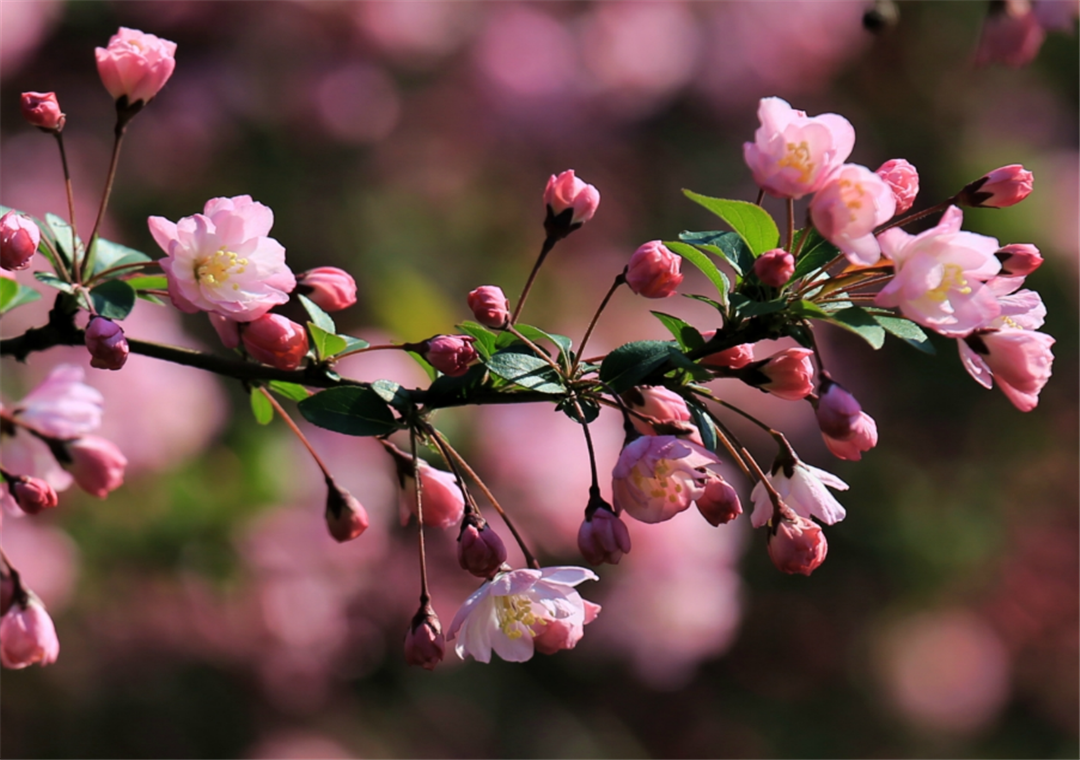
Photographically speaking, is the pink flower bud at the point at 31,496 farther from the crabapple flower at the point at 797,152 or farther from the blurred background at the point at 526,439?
the blurred background at the point at 526,439

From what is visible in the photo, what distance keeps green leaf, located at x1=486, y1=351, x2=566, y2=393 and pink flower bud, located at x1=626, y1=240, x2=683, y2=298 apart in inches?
3.3

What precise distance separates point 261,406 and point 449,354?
0.72 ft

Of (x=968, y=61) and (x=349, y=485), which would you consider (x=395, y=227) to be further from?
(x=968, y=61)

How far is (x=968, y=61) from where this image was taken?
9.71 ft

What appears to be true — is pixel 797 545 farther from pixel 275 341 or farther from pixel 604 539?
pixel 275 341

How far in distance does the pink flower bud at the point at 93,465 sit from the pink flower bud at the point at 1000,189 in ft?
2.07

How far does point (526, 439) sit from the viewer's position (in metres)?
1.91

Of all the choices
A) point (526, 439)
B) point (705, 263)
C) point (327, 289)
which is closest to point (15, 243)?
point (327, 289)

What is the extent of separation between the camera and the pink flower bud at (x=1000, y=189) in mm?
644

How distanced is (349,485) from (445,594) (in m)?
0.30

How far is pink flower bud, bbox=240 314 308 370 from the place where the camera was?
24.3 inches

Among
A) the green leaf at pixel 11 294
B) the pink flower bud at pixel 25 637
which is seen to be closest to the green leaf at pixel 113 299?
the green leaf at pixel 11 294

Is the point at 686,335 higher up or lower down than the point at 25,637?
higher up

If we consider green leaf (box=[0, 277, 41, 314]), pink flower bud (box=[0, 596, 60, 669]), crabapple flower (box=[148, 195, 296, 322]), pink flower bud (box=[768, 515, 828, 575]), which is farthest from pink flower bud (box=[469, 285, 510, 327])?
pink flower bud (box=[0, 596, 60, 669])
